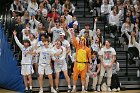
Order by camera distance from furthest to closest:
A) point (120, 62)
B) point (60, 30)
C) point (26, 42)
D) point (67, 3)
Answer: point (67, 3), point (120, 62), point (60, 30), point (26, 42)

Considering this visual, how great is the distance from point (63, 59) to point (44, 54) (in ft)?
2.29

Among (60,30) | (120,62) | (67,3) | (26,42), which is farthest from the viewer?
Answer: (67,3)

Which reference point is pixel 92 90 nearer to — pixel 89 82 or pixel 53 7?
pixel 89 82

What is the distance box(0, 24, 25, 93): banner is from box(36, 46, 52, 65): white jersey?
920mm

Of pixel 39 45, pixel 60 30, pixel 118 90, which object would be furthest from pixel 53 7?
pixel 118 90

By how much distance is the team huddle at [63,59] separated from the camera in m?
14.2

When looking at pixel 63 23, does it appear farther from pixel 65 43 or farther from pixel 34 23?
pixel 34 23

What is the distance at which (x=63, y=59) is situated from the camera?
14.4 meters

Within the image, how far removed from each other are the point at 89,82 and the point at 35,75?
6.44 ft

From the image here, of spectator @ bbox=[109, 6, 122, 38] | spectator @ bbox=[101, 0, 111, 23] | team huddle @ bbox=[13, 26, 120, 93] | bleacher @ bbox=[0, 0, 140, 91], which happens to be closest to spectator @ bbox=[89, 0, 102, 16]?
bleacher @ bbox=[0, 0, 140, 91]

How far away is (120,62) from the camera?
16.6 m

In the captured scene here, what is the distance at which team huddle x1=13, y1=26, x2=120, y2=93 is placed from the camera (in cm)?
1419

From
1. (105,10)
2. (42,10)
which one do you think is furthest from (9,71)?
(105,10)

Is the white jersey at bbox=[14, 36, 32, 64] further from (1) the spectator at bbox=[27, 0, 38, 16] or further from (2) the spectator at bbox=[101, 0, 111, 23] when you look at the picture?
(2) the spectator at bbox=[101, 0, 111, 23]
